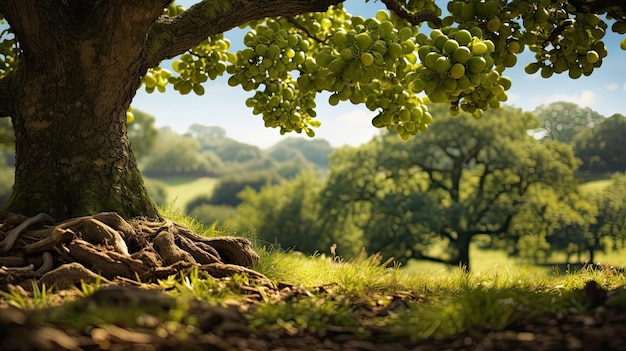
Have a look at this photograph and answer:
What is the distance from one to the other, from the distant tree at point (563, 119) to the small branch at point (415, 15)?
1019 inches

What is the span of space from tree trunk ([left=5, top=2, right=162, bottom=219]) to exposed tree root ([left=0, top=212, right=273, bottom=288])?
520mm

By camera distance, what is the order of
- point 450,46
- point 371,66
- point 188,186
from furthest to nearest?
point 188,186 < point 371,66 < point 450,46

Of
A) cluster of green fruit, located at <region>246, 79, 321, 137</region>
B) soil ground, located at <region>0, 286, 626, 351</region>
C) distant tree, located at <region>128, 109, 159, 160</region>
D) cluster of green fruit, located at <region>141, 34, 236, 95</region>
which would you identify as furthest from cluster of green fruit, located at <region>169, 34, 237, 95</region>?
distant tree, located at <region>128, 109, 159, 160</region>

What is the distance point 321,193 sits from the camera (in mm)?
32781

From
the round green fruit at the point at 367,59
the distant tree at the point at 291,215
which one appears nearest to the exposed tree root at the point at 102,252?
the round green fruit at the point at 367,59

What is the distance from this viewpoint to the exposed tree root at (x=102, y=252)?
16.1 feet

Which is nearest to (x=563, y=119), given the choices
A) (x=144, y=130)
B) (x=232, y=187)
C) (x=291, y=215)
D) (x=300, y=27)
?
(x=291, y=215)

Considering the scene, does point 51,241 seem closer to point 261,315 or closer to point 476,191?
point 261,315

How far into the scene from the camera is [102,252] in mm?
5129

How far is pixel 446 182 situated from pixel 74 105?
2889 centimetres

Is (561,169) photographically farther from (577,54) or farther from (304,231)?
(577,54)

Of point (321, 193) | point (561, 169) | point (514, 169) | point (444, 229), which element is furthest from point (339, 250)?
point (561, 169)

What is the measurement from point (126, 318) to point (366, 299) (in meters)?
2.37

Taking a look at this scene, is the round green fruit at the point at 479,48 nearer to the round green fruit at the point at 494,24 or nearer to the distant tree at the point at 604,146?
the round green fruit at the point at 494,24
